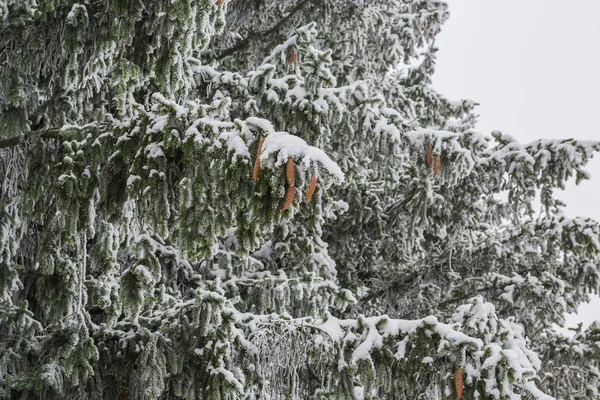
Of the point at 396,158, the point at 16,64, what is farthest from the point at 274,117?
the point at 16,64

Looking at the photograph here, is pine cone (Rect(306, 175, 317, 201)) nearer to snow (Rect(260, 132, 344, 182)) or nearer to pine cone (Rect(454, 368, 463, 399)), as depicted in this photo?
snow (Rect(260, 132, 344, 182))

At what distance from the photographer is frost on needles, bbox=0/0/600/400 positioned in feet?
13.6

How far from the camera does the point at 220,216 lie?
407 cm

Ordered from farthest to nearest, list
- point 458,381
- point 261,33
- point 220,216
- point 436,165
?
point 261,33 < point 436,165 < point 458,381 < point 220,216

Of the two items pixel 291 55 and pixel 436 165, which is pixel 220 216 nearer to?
pixel 436 165

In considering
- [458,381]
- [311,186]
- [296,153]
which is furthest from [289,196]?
[458,381]

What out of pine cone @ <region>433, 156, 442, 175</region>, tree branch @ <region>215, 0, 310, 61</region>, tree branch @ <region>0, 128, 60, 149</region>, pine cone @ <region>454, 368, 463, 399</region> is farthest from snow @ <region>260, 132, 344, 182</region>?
tree branch @ <region>215, 0, 310, 61</region>

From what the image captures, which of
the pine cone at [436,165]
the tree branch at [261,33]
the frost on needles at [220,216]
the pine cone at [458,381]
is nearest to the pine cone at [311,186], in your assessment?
the frost on needles at [220,216]

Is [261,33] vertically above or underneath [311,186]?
above

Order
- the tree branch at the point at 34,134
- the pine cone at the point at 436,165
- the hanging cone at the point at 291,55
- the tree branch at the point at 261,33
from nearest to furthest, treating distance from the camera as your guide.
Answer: the tree branch at the point at 34,134
the pine cone at the point at 436,165
the hanging cone at the point at 291,55
the tree branch at the point at 261,33

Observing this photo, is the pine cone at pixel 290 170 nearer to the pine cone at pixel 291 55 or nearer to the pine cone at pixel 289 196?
the pine cone at pixel 289 196

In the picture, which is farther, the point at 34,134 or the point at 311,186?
the point at 34,134

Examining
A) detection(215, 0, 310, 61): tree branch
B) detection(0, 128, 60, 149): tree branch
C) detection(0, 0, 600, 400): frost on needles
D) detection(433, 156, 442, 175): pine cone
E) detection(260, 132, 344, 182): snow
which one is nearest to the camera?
detection(260, 132, 344, 182): snow

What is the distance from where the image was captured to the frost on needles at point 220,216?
4152 mm
